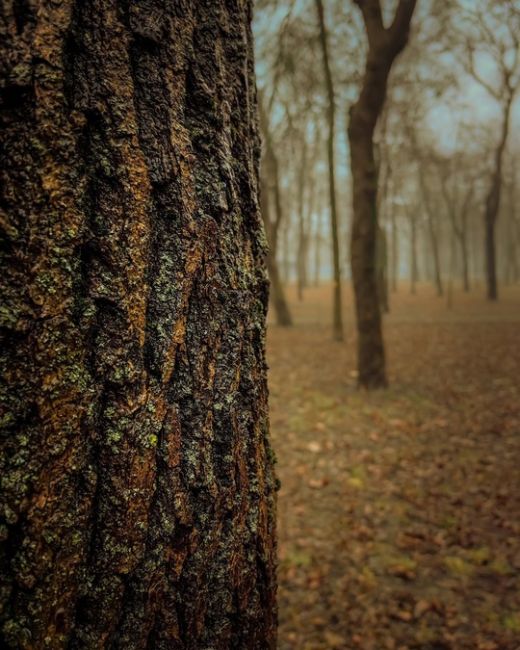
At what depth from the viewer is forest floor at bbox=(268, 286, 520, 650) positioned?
113 inches

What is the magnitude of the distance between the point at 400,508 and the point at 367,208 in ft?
17.0

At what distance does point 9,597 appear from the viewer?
0.79m

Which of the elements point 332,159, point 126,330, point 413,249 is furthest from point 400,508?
point 413,249

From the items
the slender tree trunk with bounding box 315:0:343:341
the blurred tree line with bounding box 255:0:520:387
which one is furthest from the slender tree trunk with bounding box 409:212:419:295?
the slender tree trunk with bounding box 315:0:343:341

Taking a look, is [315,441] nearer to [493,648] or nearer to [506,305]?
[493,648]

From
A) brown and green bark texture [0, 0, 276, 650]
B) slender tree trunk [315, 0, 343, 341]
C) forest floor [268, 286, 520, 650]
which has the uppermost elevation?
slender tree trunk [315, 0, 343, 341]

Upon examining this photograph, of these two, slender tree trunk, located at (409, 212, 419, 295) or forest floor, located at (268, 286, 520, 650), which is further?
slender tree trunk, located at (409, 212, 419, 295)

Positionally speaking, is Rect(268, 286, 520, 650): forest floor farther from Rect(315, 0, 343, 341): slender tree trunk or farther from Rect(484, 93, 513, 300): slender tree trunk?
Rect(484, 93, 513, 300): slender tree trunk

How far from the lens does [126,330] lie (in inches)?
35.8

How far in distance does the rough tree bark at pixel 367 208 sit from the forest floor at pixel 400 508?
26.2 inches

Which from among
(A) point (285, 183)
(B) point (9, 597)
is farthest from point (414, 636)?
(A) point (285, 183)

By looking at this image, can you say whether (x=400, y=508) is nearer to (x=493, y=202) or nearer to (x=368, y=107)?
(x=368, y=107)

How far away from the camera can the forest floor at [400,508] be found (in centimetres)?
286

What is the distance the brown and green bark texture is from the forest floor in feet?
7.49
